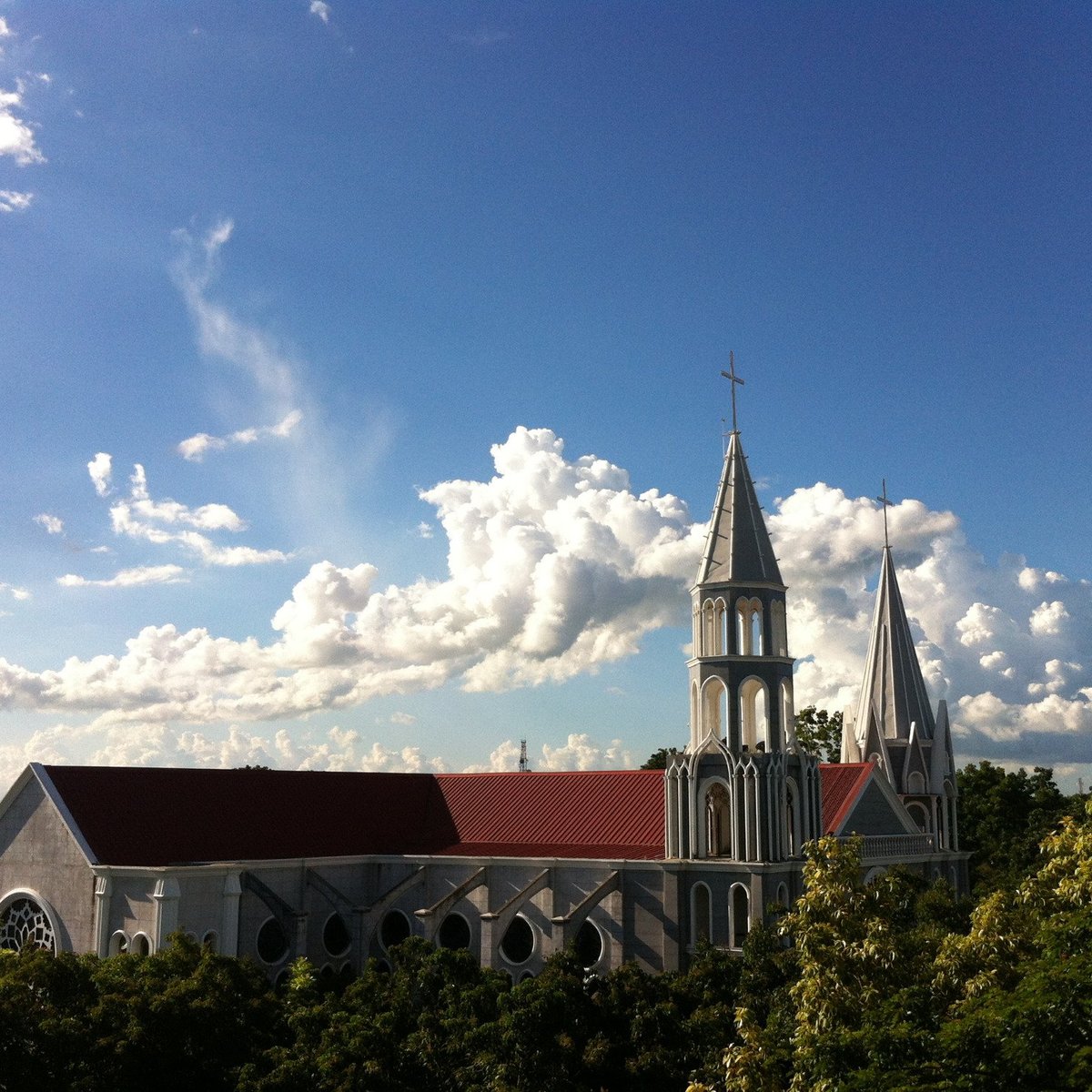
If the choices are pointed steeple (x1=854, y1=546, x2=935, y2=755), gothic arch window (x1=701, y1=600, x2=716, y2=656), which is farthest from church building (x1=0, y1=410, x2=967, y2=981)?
pointed steeple (x1=854, y1=546, x2=935, y2=755)

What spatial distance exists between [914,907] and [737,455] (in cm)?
1747

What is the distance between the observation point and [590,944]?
42.7 metres

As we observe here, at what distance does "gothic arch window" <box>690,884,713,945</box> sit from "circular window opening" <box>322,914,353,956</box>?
13.4 m

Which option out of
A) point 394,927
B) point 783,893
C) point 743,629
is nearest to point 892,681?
point 743,629

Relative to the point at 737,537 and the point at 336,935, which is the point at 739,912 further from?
the point at 336,935

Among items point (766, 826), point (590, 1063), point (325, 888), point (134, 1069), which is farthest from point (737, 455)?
point (134, 1069)

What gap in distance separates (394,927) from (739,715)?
1597 centimetres

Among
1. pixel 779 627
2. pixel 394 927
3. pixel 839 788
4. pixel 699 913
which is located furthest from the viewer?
pixel 394 927

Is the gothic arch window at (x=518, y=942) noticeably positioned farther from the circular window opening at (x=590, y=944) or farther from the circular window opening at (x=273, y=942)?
the circular window opening at (x=273, y=942)

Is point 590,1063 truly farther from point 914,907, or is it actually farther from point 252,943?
point 252,943

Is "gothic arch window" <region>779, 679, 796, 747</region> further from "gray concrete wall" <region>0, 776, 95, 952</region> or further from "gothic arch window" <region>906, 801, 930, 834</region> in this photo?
"gray concrete wall" <region>0, 776, 95, 952</region>

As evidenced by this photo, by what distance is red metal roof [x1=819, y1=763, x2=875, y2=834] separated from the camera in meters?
43.7

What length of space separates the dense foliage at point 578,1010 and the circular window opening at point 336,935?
15.1m

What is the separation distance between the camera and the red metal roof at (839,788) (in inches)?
1720
